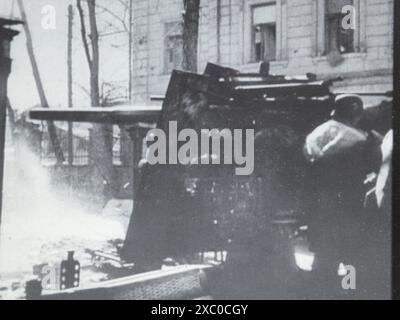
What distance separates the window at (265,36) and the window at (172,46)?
2.02 meters

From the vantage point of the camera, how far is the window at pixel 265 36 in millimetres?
11586

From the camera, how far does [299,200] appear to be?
5336mm

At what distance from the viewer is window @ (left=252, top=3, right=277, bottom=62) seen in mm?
11586

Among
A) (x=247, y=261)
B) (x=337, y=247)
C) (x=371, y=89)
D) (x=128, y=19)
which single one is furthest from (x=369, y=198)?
(x=128, y=19)

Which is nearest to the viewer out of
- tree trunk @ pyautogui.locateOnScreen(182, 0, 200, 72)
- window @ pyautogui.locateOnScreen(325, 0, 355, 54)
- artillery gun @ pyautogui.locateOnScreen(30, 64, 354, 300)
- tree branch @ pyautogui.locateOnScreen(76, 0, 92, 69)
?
artillery gun @ pyautogui.locateOnScreen(30, 64, 354, 300)

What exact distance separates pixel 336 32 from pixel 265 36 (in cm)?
171

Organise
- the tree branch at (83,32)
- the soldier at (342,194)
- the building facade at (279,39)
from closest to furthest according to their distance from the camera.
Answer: the soldier at (342,194) → the tree branch at (83,32) → the building facade at (279,39)

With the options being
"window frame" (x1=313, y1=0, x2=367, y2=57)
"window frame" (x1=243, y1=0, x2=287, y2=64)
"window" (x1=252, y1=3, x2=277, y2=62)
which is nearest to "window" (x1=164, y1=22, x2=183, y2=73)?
"window frame" (x1=243, y1=0, x2=287, y2=64)

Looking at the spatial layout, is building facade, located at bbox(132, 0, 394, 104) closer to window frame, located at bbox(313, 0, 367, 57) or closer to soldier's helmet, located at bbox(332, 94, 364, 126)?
window frame, located at bbox(313, 0, 367, 57)

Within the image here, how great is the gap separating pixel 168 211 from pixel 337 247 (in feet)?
6.12

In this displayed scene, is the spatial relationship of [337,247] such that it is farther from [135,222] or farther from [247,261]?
[135,222]

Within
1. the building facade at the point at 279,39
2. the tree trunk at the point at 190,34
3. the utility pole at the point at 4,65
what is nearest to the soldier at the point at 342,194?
the utility pole at the point at 4,65

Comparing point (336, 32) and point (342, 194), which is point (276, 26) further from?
point (342, 194)

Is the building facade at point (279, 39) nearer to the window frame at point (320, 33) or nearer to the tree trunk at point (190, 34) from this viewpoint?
the window frame at point (320, 33)
